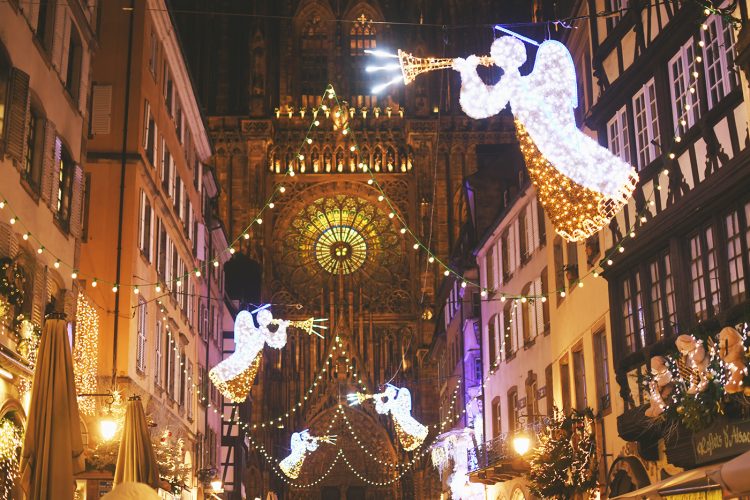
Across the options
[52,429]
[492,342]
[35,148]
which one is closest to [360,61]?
[492,342]

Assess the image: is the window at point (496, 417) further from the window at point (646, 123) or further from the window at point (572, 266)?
the window at point (646, 123)

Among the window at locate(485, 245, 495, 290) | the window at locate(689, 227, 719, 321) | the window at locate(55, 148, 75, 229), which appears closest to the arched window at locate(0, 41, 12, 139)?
the window at locate(55, 148, 75, 229)

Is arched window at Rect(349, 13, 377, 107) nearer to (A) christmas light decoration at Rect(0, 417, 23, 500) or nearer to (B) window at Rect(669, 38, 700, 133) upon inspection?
(B) window at Rect(669, 38, 700, 133)

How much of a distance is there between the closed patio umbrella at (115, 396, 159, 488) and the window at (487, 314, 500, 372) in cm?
1813

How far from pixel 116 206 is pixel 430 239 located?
34.2 meters

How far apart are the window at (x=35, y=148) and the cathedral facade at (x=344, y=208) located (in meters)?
38.6

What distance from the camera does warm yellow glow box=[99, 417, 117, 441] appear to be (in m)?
20.3

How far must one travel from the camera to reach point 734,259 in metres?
13.9

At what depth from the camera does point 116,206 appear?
24.2 m

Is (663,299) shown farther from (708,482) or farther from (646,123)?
(708,482)

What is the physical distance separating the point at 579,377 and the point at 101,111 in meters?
12.3

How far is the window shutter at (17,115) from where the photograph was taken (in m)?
15.6

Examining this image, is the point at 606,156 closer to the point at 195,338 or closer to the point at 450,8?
the point at 195,338

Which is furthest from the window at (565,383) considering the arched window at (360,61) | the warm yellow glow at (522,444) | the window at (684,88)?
the arched window at (360,61)
